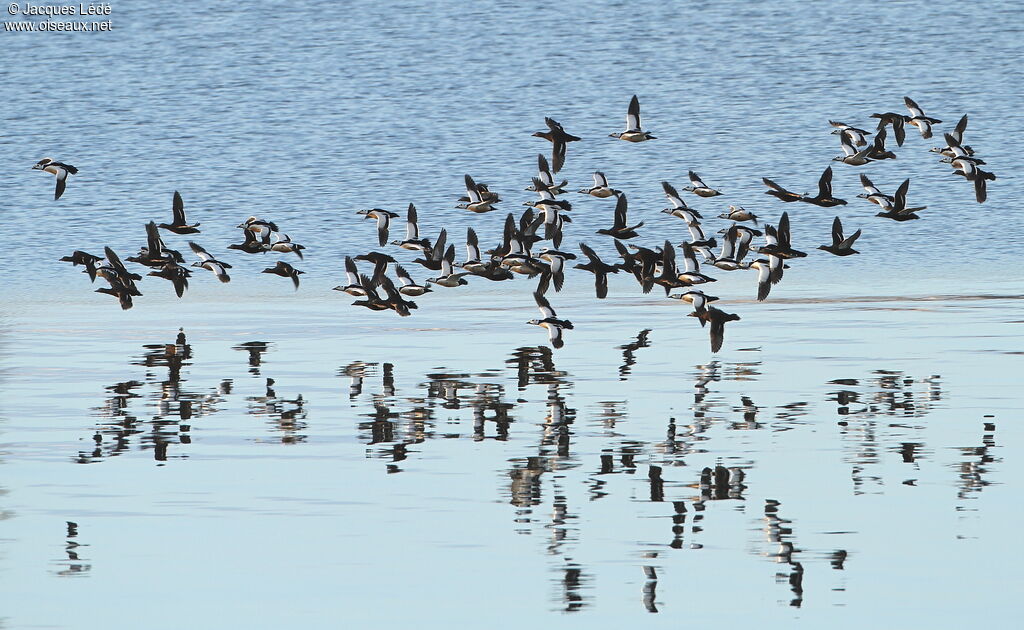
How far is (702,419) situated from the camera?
79.2 feet

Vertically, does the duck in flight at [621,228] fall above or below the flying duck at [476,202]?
below

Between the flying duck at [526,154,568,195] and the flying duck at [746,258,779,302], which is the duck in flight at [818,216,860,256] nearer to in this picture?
the flying duck at [746,258,779,302]

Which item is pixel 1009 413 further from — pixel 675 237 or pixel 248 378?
pixel 675 237

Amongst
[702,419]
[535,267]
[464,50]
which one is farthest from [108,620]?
[464,50]

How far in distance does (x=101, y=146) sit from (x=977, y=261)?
4846 cm

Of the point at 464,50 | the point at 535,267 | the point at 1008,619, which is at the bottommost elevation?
the point at 1008,619

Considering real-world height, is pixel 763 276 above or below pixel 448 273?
below

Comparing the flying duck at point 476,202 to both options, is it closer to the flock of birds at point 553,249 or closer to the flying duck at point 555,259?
the flock of birds at point 553,249

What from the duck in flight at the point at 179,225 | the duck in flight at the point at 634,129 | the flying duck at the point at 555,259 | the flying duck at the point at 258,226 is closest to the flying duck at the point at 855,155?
the duck in flight at the point at 634,129

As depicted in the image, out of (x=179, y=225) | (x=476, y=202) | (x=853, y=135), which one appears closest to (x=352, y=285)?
(x=476, y=202)

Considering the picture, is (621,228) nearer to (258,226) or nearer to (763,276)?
(763,276)

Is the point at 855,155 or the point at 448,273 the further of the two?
the point at 855,155

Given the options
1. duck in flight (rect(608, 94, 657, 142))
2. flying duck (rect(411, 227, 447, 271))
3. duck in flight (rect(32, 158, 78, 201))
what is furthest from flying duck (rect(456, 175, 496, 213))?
duck in flight (rect(32, 158, 78, 201))

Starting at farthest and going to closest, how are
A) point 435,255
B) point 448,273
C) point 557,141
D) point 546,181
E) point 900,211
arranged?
1. point 546,181
2. point 448,273
3. point 557,141
4. point 435,255
5. point 900,211
